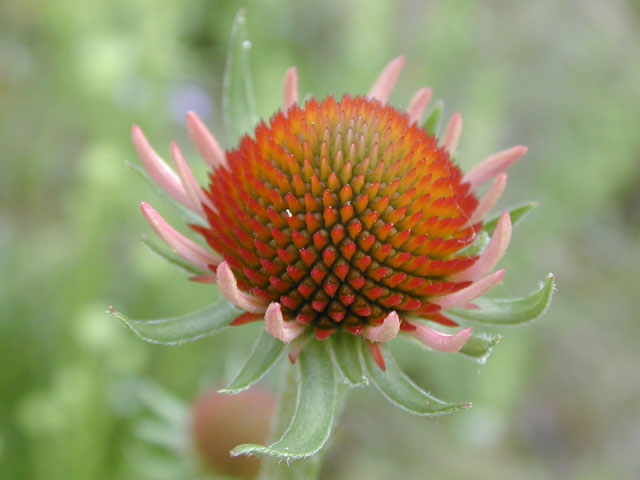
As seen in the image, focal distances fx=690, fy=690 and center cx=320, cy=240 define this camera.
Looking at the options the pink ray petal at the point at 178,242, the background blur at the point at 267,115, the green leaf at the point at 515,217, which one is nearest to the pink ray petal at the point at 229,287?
the pink ray petal at the point at 178,242

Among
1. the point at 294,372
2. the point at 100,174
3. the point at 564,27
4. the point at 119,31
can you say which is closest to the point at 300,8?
the point at 564,27

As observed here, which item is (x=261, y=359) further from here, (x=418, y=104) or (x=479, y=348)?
(x=418, y=104)

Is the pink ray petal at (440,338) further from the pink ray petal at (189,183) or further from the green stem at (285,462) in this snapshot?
the pink ray petal at (189,183)

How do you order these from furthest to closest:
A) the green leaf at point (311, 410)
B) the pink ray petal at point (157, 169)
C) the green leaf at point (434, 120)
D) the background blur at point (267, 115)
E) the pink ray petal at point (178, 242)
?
1. the background blur at point (267, 115)
2. the green leaf at point (434, 120)
3. the pink ray petal at point (157, 169)
4. the pink ray petal at point (178, 242)
5. the green leaf at point (311, 410)

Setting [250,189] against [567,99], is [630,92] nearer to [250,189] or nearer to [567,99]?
[567,99]

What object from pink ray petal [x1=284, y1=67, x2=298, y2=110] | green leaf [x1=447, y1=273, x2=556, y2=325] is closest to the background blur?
pink ray petal [x1=284, y1=67, x2=298, y2=110]

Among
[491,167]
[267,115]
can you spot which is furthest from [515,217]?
[267,115]
